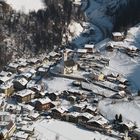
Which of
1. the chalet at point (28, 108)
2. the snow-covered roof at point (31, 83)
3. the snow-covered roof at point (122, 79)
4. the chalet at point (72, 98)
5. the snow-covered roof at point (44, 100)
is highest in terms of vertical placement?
the snow-covered roof at point (122, 79)

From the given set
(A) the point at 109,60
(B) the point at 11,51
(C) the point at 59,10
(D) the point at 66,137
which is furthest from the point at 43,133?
(C) the point at 59,10

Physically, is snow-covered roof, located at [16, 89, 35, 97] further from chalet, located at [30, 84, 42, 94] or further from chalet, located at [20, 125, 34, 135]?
chalet, located at [20, 125, 34, 135]

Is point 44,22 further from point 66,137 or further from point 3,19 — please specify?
point 66,137

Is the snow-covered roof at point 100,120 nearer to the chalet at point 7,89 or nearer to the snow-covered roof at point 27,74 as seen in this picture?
the chalet at point 7,89

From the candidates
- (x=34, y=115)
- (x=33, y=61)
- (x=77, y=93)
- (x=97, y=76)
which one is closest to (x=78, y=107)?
(x=77, y=93)

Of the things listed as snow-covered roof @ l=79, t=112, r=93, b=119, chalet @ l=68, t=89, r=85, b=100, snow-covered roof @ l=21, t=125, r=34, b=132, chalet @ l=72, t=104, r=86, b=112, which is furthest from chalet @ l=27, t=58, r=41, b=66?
snow-covered roof @ l=21, t=125, r=34, b=132

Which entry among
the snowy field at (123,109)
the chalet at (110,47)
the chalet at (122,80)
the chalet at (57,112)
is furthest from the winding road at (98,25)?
the chalet at (57,112)
